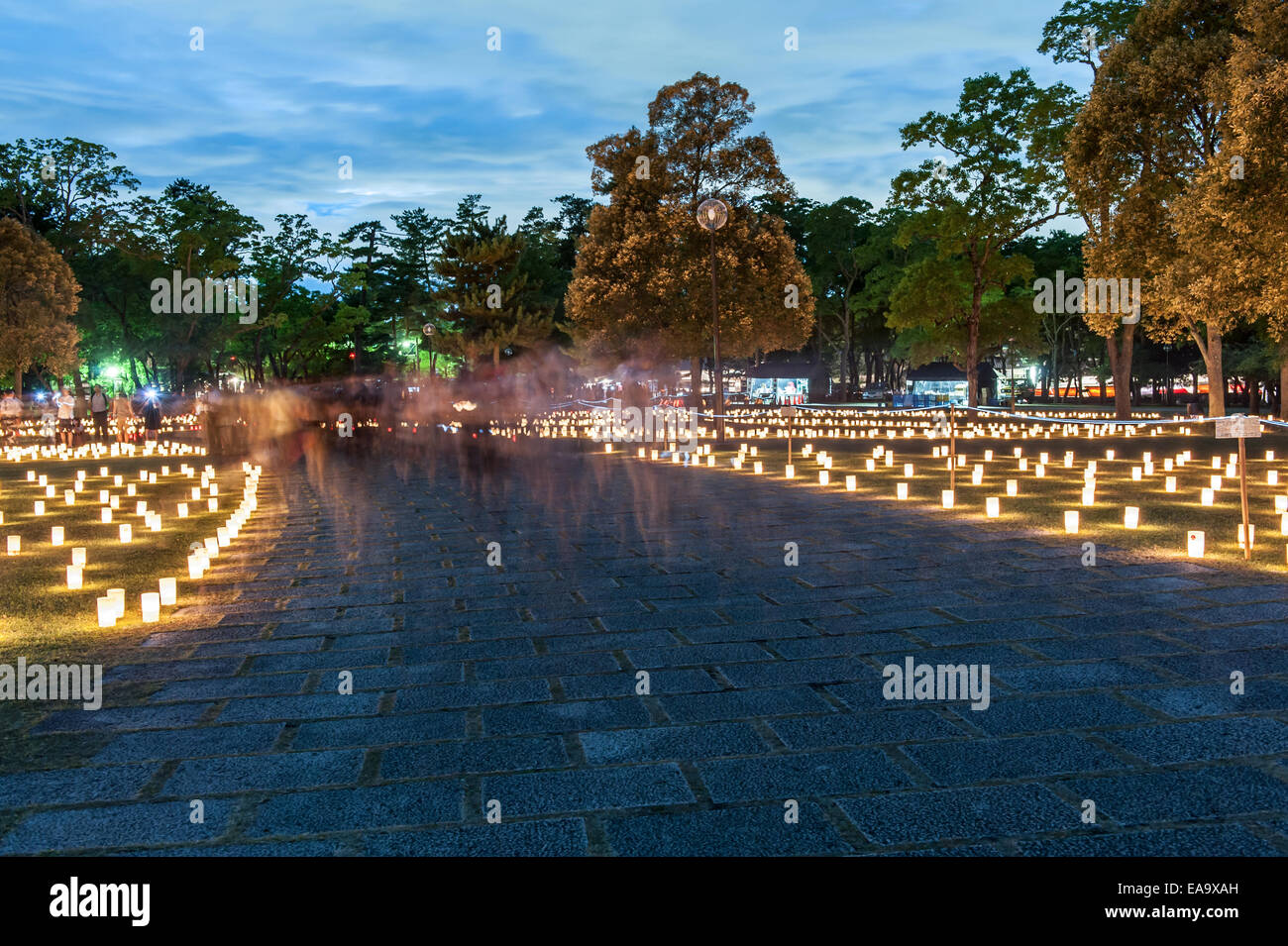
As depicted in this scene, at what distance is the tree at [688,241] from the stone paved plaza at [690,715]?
2257 centimetres

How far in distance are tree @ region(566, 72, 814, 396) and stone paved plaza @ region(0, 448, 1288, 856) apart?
22.6 meters

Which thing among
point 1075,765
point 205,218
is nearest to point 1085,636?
point 1075,765

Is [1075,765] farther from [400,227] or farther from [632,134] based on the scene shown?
[400,227]

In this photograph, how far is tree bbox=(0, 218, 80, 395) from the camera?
29.4 m

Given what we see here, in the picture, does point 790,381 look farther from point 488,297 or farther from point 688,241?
point 688,241

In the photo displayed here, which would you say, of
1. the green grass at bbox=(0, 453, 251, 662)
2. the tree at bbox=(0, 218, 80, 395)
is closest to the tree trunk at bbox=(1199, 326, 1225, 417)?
the green grass at bbox=(0, 453, 251, 662)

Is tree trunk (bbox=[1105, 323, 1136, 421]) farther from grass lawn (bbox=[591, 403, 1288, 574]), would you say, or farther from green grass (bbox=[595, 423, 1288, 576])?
green grass (bbox=[595, 423, 1288, 576])

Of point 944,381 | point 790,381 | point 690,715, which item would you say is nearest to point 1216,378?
point 690,715

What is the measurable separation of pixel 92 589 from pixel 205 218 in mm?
46342

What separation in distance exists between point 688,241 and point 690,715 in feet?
90.5

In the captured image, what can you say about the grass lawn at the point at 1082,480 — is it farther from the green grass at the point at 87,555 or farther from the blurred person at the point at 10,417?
the blurred person at the point at 10,417

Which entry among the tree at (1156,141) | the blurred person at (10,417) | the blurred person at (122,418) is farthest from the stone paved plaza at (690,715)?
the blurred person at (10,417)

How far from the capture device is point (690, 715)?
492 centimetres
